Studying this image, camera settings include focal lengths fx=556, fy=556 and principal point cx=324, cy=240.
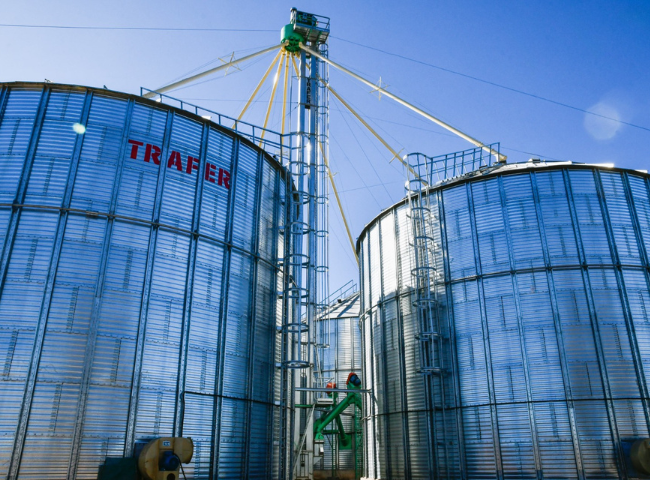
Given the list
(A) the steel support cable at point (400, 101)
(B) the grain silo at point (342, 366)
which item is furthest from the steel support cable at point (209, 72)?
(B) the grain silo at point (342, 366)

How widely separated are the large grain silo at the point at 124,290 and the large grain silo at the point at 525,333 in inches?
252

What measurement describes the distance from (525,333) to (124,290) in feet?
43.2

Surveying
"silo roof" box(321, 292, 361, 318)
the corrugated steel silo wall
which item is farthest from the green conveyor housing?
"silo roof" box(321, 292, 361, 318)

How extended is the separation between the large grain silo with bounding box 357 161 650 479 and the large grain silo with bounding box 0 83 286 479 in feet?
21.0

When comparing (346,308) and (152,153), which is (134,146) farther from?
(346,308)

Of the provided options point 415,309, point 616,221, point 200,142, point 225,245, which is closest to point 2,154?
point 200,142

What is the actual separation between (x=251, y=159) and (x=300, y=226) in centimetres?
354

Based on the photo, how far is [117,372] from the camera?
1455 cm

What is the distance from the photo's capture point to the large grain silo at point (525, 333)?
58.5 ft

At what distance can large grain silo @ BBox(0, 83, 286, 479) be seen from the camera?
45.3ft

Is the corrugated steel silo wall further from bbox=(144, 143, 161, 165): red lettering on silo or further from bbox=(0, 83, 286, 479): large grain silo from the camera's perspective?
bbox=(144, 143, 161, 165): red lettering on silo

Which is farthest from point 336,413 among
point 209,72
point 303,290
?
point 209,72

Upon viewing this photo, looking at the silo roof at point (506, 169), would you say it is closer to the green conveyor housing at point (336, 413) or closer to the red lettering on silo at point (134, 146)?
the green conveyor housing at point (336, 413)

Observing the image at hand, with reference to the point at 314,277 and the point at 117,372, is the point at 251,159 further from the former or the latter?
the point at 117,372
